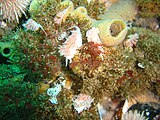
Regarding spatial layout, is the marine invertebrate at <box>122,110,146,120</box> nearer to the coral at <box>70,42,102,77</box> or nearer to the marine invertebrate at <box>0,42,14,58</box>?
the coral at <box>70,42,102,77</box>

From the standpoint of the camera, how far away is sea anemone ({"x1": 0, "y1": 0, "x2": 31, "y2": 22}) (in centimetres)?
302

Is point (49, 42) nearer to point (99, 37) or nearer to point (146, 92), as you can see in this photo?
point (99, 37)

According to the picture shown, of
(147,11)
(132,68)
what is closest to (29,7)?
(132,68)

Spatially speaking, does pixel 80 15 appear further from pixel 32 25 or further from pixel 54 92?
pixel 54 92

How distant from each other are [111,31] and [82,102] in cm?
95

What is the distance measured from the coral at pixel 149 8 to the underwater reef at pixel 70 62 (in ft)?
2.28

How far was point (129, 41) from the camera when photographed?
3051 millimetres

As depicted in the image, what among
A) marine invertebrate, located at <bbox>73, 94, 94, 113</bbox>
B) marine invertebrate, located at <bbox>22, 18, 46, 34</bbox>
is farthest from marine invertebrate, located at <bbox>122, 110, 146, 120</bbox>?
marine invertebrate, located at <bbox>22, 18, 46, 34</bbox>

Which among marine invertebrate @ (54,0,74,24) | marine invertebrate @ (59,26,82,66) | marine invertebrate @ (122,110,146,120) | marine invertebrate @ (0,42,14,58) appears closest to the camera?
marine invertebrate @ (59,26,82,66)

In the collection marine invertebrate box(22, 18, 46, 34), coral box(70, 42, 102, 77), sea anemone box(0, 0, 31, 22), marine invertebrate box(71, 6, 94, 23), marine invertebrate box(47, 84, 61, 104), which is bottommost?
marine invertebrate box(47, 84, 61, 104)

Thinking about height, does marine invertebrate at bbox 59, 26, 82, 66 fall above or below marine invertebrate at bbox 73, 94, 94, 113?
above

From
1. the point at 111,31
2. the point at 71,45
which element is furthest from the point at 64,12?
the point at 111,31

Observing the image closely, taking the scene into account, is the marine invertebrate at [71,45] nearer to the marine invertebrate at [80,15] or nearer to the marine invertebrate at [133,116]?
the marine invertebrate at [80,15]

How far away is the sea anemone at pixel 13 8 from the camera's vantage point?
9.89 feet
